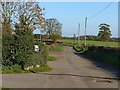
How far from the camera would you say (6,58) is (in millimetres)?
19938

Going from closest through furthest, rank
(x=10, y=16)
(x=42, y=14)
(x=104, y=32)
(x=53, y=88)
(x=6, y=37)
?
(x=53, y=88) → (x=6, y=37) → (x=10, y=16) → (x=42, y=14) → (x=104, y=32)

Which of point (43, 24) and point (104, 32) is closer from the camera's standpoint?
point (43, 24)

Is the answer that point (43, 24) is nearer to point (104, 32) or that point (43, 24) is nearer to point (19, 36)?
point (19, 36)

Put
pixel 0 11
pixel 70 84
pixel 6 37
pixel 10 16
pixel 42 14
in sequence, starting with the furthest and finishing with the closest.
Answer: pixel 42 14 → pixel 10 16 → pixel 0 11 → pixel 6 37 → pixel 70 84

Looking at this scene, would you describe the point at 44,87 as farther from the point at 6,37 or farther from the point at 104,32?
the point at 104,32

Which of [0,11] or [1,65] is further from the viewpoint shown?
[0,11]

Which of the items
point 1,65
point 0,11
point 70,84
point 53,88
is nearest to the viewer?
point 53,88

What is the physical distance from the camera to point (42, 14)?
42000 millimetres

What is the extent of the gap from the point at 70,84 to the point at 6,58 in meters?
7.12

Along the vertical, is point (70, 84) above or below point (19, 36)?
below

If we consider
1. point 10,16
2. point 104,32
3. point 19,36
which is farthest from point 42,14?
point 104,32

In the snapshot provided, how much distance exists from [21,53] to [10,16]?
61.9 ft

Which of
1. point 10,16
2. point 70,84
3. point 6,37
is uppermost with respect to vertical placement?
point 10,16

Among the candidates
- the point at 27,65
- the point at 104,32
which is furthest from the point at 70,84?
the point at 104,32
